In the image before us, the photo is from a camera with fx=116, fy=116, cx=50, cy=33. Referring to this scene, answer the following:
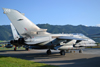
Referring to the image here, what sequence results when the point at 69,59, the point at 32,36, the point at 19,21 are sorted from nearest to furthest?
the point at 69,59, the point at 19,21, the point at 32,36

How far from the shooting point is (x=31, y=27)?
13.0 metres

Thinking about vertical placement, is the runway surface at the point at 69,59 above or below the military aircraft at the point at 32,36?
below

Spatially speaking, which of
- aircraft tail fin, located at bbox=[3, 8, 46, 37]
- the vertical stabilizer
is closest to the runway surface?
aircraft tail fin, located at bbox=[3, 8, 46, 37]

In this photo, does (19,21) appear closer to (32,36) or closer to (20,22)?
(20,22)

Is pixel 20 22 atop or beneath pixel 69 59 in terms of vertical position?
atop

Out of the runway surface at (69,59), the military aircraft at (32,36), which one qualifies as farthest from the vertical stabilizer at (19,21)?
the runway surface at (69,59)

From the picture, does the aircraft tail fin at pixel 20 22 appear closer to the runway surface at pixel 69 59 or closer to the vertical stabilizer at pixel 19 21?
the vertical stabilizer at pixel 19 21

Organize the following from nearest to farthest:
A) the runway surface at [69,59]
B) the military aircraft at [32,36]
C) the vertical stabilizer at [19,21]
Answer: the runway surface at [69,59] → the vertical stabilizer at [19,21] → the military aircraft at [32,36]

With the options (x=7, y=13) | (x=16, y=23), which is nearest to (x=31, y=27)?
(x=16, y=23)

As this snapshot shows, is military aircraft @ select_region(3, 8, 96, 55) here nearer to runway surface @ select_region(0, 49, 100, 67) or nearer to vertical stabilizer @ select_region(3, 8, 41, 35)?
vertical stabilizer @ select_region(3, 8, 41, 35)

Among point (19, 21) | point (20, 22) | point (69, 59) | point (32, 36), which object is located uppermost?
point (19, 21)

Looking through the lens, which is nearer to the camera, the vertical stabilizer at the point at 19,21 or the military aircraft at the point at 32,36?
the vertical stabilizer at the point at 19,21

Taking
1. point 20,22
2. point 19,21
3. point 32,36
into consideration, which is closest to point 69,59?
point 32,36

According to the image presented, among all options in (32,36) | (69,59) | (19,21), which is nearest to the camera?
(69,59)
